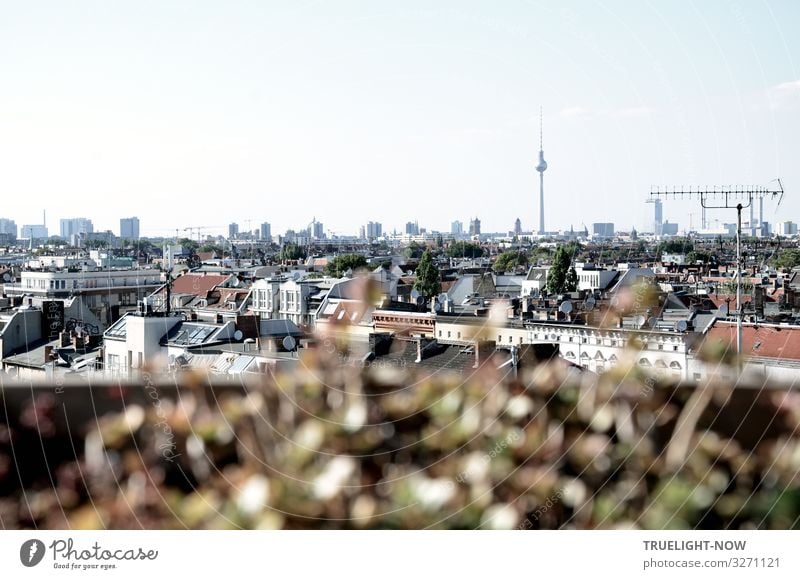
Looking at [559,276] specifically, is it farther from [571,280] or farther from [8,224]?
[8,224]

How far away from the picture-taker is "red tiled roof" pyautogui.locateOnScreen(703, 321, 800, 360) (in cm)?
575

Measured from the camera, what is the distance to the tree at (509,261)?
30.7 metres

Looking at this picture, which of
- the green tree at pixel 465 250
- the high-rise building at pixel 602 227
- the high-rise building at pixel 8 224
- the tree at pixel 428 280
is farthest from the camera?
the green tree at pixel 465 250

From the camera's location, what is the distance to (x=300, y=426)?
1312 mm

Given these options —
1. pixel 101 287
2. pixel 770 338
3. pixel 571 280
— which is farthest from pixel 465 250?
pixel 770 338

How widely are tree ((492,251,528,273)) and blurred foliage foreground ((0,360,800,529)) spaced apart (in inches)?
1135

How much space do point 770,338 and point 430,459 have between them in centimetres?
554

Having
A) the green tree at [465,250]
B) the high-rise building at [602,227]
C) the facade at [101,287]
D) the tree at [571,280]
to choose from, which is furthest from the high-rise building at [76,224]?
the green tree at [465,250]

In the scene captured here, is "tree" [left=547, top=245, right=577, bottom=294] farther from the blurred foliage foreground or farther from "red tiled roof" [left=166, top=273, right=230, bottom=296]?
the blurred foliage foreground

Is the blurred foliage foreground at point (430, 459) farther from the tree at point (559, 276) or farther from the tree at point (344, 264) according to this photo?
the tree at point (344, 264)

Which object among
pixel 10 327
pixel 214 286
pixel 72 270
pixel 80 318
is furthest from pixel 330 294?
pixel 214 286

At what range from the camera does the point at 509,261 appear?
31.9 metres

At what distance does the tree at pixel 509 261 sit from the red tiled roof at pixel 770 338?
932 inches
